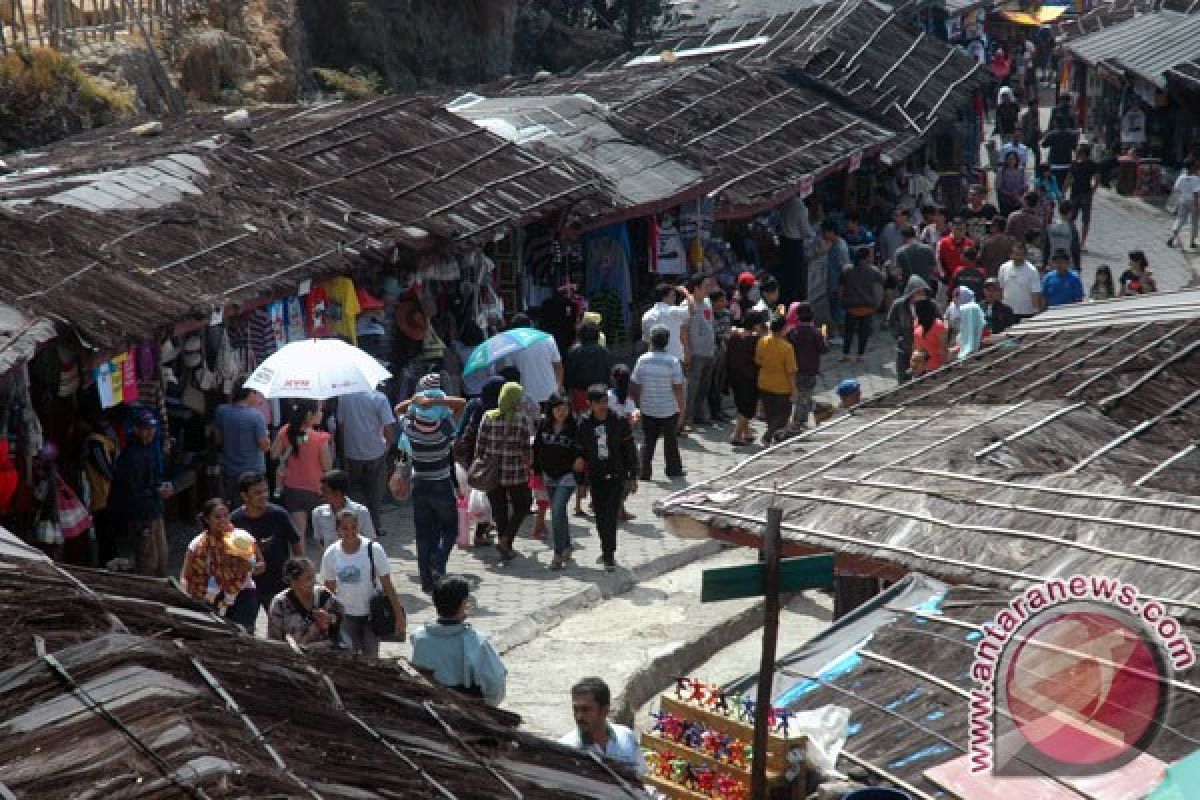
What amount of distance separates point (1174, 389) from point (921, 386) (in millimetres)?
1794

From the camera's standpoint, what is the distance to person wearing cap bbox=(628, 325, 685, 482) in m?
17.2

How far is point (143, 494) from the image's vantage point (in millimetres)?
13789

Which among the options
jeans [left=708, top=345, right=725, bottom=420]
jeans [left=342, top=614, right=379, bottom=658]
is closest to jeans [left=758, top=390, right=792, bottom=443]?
jeans [left=708, top=345, right=725, bottom=420]

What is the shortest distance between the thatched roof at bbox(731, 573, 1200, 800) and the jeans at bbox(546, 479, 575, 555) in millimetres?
5230

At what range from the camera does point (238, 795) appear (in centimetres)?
618

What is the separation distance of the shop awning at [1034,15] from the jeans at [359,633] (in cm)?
3819

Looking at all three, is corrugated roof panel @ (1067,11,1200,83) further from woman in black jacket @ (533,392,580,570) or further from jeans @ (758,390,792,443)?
woman in black jacket @ (533,392,580,570)

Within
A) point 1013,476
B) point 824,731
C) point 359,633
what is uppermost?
point 1013,476

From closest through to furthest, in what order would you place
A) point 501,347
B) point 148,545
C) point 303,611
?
1. point 303,611
2. point 148,545
3. point 501,347

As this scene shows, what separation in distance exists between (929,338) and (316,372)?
666 cm

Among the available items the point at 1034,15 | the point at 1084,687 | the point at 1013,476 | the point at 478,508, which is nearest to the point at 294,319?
the point at 478,508

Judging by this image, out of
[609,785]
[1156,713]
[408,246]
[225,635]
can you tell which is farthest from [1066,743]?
[408,246]

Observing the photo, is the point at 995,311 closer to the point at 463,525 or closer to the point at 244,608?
the point at 463,525

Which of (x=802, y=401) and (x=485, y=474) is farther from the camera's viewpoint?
(x=802, y=401)
